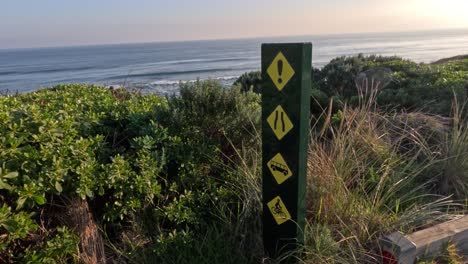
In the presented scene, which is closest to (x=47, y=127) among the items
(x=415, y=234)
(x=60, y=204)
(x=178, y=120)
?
(x=60, y=204)

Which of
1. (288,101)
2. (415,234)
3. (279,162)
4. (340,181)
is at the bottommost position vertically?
(415,234)

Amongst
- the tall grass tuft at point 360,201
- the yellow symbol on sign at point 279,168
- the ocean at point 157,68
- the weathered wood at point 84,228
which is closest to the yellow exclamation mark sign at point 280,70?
the yellow symbol on sign at point 279,168

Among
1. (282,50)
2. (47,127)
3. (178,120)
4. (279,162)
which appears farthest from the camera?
(178,120)

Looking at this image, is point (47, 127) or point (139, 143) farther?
point (139, 143)

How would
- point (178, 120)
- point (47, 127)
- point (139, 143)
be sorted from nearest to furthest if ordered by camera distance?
1. point (47, 127)
2. point (139, 143)
3. point (178, 120)

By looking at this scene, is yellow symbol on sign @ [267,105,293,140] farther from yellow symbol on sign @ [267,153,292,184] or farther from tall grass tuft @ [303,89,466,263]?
tall grass tuft @ [303,89,466,263]

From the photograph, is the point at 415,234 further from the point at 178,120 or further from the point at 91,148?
the point at 91,148

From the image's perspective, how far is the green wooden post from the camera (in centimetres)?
238

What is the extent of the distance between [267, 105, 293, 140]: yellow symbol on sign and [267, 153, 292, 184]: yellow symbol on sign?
0.49 feet

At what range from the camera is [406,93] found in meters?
7.02

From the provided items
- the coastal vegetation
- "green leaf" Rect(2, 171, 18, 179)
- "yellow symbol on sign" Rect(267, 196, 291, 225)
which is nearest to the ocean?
the coastal vegetation

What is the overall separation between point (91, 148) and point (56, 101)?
1326 millimetres

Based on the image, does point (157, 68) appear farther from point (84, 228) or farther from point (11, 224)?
point (11, 224)

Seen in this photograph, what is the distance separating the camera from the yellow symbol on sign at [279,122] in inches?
A: 98.2
